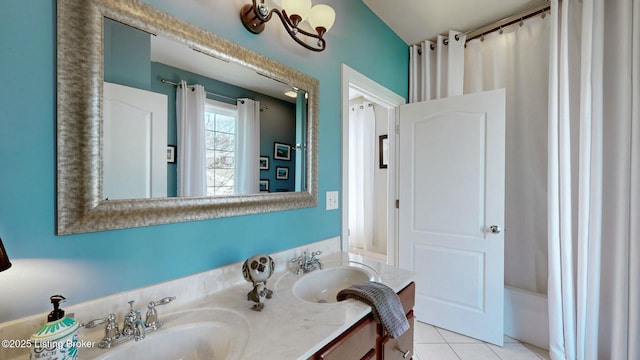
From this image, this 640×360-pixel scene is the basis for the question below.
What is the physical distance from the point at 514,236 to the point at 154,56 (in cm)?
267

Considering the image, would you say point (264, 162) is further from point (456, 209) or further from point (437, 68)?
point (437, 68)

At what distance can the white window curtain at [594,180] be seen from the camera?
152cm

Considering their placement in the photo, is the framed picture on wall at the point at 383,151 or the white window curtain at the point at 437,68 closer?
the white window curtain at the point at 437,68

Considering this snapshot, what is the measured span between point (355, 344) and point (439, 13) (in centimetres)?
227

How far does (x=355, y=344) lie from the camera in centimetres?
88

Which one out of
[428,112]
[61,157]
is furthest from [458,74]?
[61,157]

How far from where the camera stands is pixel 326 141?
1.58 metres

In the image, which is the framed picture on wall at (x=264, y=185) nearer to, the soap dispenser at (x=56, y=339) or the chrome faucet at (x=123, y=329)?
the chrome faucet at (x=123, y=329)

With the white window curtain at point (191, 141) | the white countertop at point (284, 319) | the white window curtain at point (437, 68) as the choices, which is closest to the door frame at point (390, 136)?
the white window curtain at point (437, 68)

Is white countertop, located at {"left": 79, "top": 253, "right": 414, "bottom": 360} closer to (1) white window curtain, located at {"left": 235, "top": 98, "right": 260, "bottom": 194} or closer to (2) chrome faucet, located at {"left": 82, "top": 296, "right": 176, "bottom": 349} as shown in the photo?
(2) chrome faucet, located at {"left": 82, "top": 296, "right": 176, "bottom": 349}

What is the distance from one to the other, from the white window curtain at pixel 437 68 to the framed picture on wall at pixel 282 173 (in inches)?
65.6

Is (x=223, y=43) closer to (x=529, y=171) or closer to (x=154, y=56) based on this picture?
(x=154, y=56)

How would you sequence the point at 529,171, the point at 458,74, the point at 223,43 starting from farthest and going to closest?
the point at 458,74
the point at 529,171
the point at 223,43

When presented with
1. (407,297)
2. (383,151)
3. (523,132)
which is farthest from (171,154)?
(383,151)
